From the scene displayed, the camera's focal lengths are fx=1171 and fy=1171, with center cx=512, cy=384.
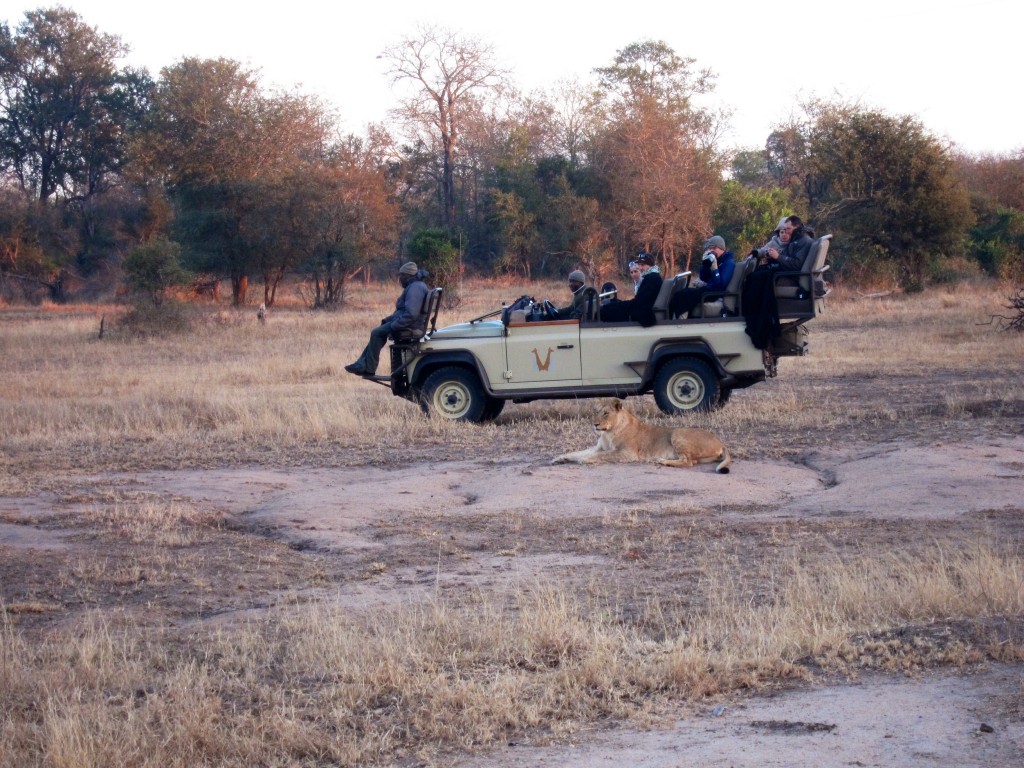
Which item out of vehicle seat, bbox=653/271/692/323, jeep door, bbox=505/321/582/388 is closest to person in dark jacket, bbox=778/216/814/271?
vehicle seat, bbox=653/271/692/323

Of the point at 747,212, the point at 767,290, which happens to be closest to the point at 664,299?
the point at 767,290

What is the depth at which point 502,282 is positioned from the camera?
43438 mm

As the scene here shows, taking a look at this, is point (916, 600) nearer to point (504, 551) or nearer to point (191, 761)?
point (504, 551)

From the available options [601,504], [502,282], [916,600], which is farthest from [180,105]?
[916,600]

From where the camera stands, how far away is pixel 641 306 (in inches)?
503

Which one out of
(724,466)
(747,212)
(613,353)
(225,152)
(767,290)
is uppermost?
(225,152)

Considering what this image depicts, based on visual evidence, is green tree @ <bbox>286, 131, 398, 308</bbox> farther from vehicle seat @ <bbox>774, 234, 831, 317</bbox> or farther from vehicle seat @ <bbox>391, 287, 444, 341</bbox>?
vehicle seat @ <bbox>774, 234, 831, 317</bbox>

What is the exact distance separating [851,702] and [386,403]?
1031 cm

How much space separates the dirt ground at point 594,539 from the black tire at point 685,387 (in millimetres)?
2330

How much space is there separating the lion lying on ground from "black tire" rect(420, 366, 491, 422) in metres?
2.74

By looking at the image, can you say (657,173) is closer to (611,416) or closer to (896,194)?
(896,194)

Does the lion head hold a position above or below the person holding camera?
below

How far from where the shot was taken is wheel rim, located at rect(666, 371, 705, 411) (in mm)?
12773

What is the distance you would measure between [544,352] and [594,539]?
529 cm
